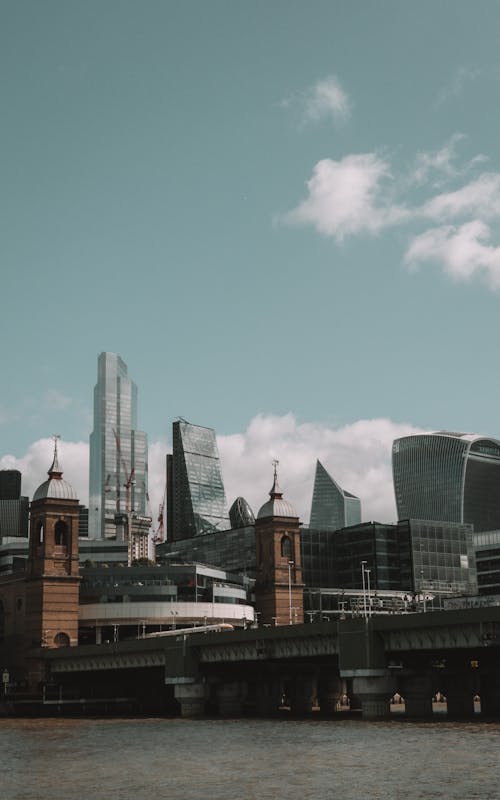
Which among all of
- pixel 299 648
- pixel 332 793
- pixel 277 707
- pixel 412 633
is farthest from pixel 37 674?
pixel 332 793

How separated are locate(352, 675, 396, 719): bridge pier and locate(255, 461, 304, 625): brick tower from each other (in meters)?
77.0

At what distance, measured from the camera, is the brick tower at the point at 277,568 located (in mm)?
185375

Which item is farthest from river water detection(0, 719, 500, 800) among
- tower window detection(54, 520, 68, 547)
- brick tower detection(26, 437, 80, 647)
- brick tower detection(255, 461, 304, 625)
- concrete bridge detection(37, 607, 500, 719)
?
brick tower detection(255, 461, 304, 625)

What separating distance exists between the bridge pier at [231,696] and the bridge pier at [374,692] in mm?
28061

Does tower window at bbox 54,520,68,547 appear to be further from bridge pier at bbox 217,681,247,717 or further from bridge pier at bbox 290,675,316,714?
bridge pier at bbox 290,675,316,714

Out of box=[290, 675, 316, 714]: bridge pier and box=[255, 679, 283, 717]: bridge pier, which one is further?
box=[290, 675, 316, 714]: bridge pier

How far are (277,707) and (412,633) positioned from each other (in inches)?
1572

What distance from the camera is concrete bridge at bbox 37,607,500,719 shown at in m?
101

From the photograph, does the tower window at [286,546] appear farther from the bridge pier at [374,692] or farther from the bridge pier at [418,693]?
the bridge pier at [374,692]

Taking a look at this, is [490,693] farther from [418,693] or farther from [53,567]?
[53,567]

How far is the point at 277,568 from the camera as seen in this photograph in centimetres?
18638

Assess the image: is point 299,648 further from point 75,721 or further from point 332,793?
point 332,793

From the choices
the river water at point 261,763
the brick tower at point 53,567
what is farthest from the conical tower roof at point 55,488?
the river water at point 261,763

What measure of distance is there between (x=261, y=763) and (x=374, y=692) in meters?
41.2
